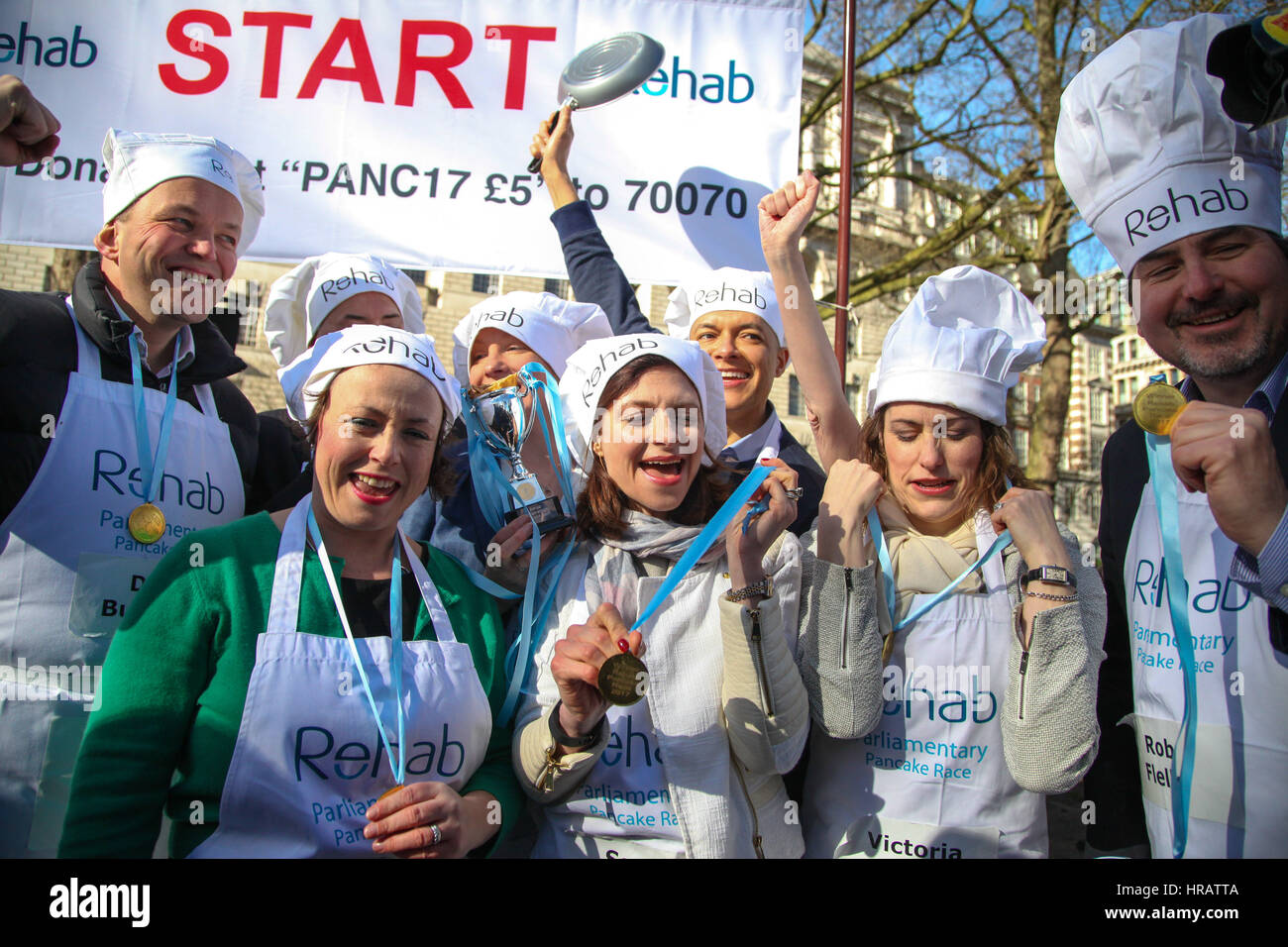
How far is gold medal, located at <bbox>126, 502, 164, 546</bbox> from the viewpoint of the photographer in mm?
2305

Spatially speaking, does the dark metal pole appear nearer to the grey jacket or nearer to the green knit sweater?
the grey jacket

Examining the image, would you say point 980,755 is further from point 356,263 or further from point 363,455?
point 356,263

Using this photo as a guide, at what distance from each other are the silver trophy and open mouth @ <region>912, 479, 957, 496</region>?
3.05 ft

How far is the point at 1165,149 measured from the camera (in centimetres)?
228

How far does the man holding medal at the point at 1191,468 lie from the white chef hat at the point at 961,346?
11.7 inches

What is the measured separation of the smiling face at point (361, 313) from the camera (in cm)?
321

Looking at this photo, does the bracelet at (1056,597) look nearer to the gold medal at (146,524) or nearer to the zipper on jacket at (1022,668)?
the zipper on jacket at (1022,668)

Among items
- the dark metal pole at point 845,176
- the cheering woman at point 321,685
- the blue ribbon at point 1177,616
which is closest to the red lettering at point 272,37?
the cheering woman at point 321,685

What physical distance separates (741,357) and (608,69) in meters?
1.25

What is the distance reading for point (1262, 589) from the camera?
1853mm

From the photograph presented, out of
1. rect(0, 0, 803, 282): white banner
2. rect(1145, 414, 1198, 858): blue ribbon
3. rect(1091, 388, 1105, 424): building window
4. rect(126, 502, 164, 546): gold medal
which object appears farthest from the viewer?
rect(1091, 388, 1105, 424): building window

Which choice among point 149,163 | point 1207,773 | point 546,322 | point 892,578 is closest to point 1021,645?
point 892,578

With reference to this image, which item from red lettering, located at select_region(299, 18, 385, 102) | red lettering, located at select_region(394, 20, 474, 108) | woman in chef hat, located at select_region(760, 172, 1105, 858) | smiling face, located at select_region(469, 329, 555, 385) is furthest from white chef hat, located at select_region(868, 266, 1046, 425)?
red lettering, located at select_region(299, 18, 385, 102)
